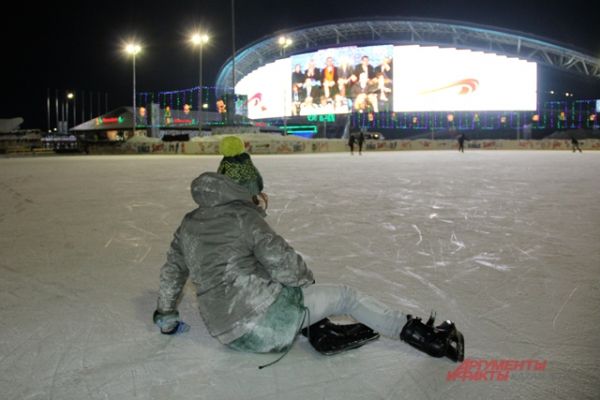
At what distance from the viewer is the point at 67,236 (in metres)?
6.13

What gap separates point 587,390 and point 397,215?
510cm

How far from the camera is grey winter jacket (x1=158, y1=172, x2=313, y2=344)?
2.55m

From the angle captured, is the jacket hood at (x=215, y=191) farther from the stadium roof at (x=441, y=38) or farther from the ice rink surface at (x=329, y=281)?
the stadium roof at (x=441, y=38)

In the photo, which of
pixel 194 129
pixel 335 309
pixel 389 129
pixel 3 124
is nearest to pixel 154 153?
pixel 194 129

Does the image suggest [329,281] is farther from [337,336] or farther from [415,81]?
[415,81]

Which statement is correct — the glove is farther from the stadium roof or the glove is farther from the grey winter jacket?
the stadium roof

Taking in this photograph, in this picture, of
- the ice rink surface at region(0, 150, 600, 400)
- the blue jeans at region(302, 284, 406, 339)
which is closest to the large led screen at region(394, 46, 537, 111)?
the ice rink surface at region(0, 150, 600, 400)

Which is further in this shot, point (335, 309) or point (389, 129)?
point (389, 129)

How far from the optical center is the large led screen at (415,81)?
53.7 metres

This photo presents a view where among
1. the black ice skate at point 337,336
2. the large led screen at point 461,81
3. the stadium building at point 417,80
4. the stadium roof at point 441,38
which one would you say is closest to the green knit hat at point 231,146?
the black ice skate at point 337,336

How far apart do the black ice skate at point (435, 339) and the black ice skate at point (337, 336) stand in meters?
0.19

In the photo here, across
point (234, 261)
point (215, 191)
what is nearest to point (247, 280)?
point (234, 261)

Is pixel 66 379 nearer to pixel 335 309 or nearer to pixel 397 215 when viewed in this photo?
pixel 335 309

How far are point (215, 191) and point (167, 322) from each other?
2.86 ft
